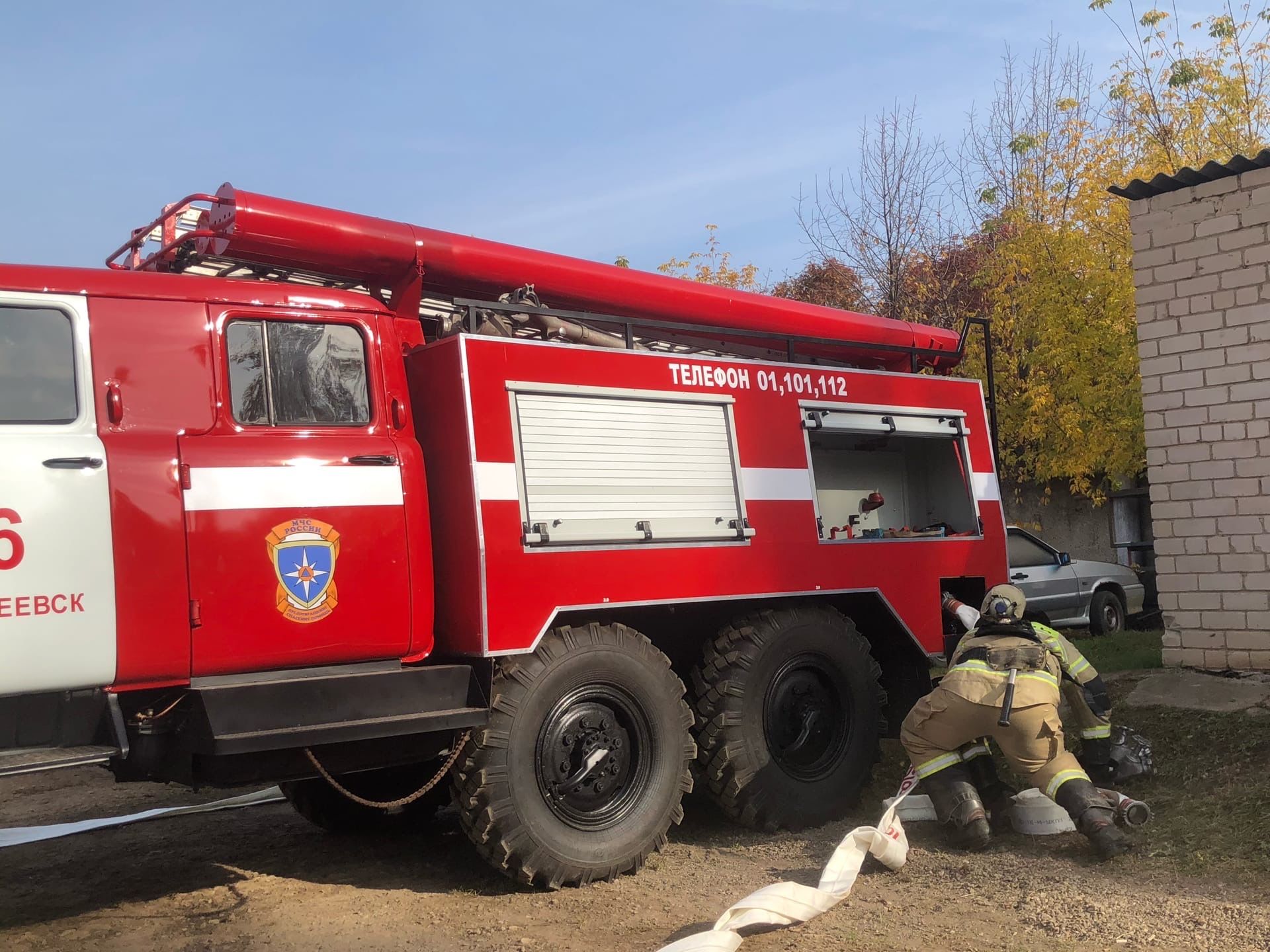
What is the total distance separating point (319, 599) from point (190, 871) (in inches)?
97.8

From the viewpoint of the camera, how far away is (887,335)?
844cm

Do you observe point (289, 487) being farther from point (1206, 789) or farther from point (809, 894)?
point (1206, 789)

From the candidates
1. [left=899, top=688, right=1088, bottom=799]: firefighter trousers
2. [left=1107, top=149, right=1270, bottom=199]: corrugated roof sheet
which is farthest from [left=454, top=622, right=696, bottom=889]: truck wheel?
[left=1107, top=149, right=1270, bottom=199]: corrugated roof sheet

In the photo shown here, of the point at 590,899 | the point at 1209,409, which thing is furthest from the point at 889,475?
the point at 590,899

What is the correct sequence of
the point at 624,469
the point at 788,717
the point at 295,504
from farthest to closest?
the point at 788,717
the point at 624,469
the point at 295,504

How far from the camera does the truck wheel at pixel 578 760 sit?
554 centimetres

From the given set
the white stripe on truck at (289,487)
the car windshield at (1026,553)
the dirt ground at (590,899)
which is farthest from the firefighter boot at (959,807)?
the car windshield at (1026,553)

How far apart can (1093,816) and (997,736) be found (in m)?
0.60

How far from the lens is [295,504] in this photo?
5.12m

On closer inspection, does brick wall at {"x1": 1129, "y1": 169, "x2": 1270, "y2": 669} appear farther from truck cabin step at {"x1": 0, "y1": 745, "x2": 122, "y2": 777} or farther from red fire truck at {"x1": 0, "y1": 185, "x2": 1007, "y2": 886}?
truck cabin step at {"x1": 0, "y1": 745, "x2": 122, "y2": 777}

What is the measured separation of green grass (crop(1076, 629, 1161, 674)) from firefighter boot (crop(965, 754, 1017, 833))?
10.3 feet

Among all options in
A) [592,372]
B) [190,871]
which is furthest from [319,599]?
[190,871]

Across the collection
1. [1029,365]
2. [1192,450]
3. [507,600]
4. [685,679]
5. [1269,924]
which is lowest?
[1269,924]

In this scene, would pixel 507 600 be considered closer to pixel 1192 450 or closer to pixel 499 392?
pixel 499 392
